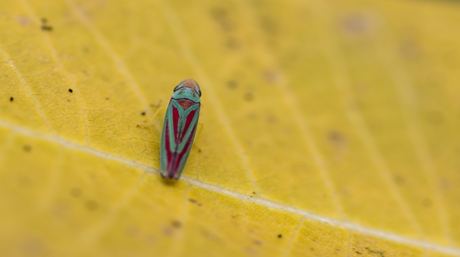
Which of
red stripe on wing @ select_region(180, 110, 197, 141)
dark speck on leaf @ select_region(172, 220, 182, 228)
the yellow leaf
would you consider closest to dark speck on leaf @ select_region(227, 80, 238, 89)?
the yellow leaf

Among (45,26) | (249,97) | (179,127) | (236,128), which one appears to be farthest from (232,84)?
(45,26)

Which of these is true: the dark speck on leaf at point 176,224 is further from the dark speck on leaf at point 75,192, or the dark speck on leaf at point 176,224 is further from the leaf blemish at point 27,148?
the leaf blemish at point 27,148

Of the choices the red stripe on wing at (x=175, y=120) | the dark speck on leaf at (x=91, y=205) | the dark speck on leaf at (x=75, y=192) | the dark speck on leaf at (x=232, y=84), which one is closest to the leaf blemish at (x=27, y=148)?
the dark speck on leaf at (x=75, y=192)

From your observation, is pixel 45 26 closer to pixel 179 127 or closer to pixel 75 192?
pixel 179 127

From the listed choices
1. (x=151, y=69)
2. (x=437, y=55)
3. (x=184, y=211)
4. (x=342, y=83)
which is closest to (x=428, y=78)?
(x=437, y=55)

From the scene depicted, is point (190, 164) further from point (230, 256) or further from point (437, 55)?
point (437, 55)

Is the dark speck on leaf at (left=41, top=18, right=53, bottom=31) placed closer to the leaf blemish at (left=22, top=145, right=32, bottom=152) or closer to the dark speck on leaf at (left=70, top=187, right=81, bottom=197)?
the leaf blemish at (left=22, top=145, right=32, bottom=152)
